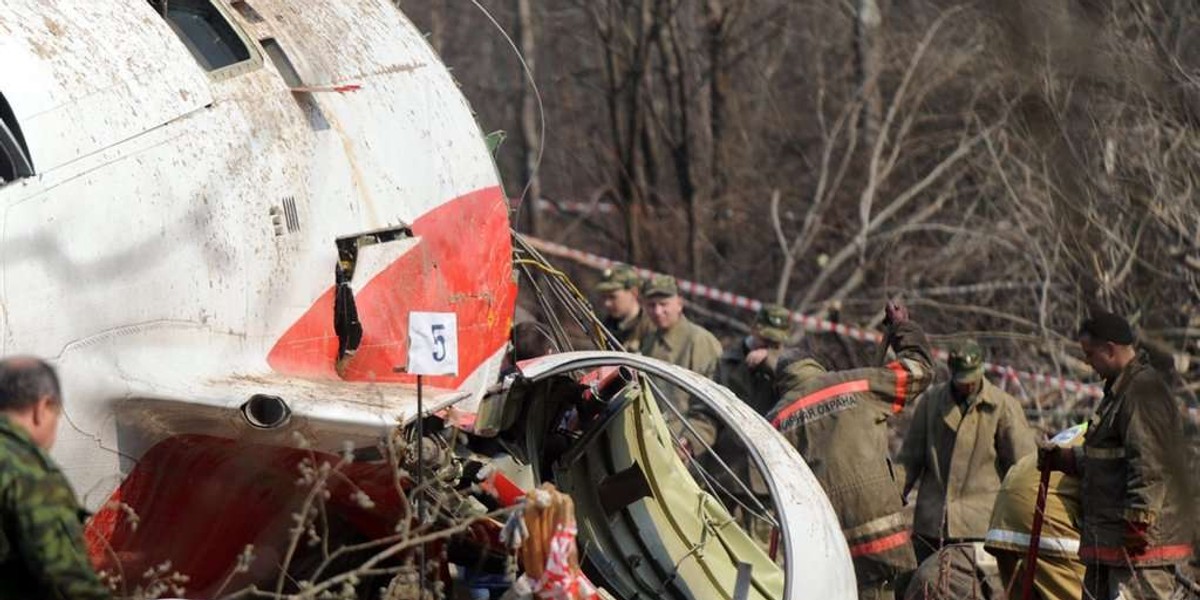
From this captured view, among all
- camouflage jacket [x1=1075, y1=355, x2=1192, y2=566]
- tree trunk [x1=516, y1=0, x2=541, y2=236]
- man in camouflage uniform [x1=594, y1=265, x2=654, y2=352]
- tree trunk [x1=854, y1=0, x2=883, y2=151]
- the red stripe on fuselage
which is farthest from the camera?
tree trunk [x1=516, y1=0, x2=541, y2=236]

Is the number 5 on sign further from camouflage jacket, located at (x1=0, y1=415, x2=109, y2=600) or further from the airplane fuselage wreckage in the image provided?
camouflage jacket, located at (x1=0, y1=415, x2=109, y2=600)

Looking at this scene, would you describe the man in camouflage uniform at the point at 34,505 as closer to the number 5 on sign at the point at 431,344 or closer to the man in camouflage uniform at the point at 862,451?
the number 5 on sign at the point at 431,344

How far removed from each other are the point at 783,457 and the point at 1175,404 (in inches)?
135

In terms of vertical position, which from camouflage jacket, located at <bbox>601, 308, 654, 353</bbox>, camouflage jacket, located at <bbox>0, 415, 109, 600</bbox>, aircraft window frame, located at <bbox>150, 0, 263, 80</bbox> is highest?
aircraft window frame, located at <bbox>150, 0, 263, 80</bbox>

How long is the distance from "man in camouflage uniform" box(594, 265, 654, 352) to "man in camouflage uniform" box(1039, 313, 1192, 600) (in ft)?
17.9

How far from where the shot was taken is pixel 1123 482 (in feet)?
27.6

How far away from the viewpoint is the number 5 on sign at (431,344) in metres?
6.89

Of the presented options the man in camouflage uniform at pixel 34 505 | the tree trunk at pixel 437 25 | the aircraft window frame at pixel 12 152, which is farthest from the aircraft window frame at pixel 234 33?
the tree trunk at pixel 437 25

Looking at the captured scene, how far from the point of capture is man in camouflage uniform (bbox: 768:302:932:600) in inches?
385

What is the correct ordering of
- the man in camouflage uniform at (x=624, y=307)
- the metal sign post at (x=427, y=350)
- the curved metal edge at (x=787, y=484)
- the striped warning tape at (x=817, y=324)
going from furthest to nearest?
the striped warning tape at (x=817, y=324), the man in camouflage uniform at (x=624, y=307), the curved metal edge at (x=787, y=484), the metal sign post at (x=427, y=350)

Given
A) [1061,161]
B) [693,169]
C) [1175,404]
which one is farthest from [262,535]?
[693,169]

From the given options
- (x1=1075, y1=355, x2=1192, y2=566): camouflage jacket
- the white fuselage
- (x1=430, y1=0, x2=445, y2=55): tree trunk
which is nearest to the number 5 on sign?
the white fuselage

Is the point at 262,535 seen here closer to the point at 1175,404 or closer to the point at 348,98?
the point at 348,98

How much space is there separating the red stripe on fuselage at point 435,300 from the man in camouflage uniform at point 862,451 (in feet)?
5.63
